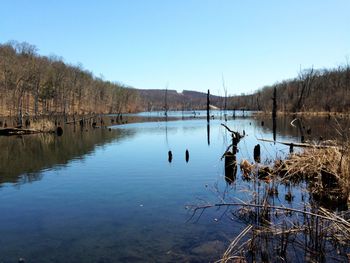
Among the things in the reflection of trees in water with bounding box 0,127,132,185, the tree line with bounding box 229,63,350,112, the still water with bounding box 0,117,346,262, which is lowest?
the still water with bounding box 0,117,346,262

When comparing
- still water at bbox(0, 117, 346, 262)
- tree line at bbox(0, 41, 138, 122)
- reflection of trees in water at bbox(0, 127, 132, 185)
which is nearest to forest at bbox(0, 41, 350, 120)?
tree line at bbox(0, 41, 138, 122)

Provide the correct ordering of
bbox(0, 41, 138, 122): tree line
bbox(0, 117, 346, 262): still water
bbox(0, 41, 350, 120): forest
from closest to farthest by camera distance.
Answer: bbox(0, 117, 346, 262): still water
bbox(0, 41, 350, 120): forest
bbox(0, 41, 138, 122): tree line

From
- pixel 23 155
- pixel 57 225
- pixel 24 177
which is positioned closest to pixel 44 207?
pixel 57 225

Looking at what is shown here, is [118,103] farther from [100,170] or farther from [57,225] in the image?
[57,225]

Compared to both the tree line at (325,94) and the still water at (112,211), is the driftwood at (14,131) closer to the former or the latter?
the still water at (112,211)

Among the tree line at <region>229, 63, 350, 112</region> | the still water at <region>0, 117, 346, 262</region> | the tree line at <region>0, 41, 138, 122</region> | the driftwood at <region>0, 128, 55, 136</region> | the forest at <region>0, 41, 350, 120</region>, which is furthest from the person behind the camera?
the tree line at <region>0, 41, 138, 122</region>

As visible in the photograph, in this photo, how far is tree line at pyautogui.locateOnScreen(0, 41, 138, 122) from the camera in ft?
290

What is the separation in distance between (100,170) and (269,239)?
13.3 metres

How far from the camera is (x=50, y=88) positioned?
108250 mm

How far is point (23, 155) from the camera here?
82.7ft

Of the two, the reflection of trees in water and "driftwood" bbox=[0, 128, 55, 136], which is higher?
"driftwood" bbox=[0, 128, 55, 136]

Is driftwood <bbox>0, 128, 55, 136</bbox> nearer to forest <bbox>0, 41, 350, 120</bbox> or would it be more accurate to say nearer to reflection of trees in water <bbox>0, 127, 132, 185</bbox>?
reflection of trees in water <bbox>0, 127, 132, 185</bbox>

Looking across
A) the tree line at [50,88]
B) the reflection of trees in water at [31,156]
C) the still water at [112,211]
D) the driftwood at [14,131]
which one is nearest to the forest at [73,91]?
the tree line at [50,88]

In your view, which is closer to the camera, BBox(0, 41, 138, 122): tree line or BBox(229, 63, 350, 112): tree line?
BBox(229, 63, 350, 112): tree line
